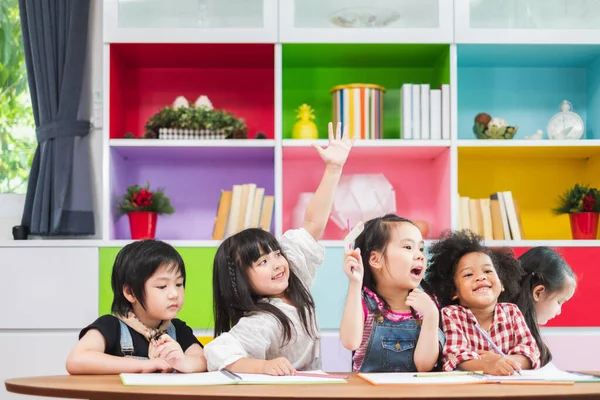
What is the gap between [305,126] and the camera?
9.85ft

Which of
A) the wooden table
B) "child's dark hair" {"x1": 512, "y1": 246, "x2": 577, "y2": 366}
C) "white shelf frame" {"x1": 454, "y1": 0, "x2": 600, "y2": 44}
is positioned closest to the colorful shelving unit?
"white shelf frame" {"x1": 454, "y1": 0, "x2": 600, "y2": 44}

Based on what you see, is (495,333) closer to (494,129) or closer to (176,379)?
(176,379)

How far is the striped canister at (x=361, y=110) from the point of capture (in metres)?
2.95

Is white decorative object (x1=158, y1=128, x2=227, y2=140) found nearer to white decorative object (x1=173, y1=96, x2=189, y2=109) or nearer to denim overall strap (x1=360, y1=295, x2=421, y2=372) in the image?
white decorative object (x1=173, y1=96, x2=189, y2=109)

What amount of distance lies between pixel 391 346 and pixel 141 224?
5.03ft

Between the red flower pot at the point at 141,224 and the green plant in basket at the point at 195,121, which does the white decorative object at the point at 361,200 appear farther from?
the red flower pot at the point at 141,224

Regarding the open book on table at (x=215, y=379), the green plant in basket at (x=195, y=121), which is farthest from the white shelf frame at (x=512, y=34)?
the open book on table at (x=215, y=379)

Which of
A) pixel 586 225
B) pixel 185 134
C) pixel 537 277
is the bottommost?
pixel 537 277

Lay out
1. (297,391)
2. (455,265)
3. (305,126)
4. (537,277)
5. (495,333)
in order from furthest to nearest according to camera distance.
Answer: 1. (305,126)
2. (537,277)
3. (455,265)
4. (495,333)
5. (297,391)

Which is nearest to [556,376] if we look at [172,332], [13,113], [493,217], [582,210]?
[172,332]

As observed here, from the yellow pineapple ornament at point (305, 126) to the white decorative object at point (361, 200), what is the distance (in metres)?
0.25

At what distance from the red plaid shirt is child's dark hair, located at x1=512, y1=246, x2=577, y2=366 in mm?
142

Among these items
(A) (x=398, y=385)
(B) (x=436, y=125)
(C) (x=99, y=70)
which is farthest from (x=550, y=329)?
(C) (x=99, y=70)

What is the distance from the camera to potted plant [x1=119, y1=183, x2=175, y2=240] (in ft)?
9.75
